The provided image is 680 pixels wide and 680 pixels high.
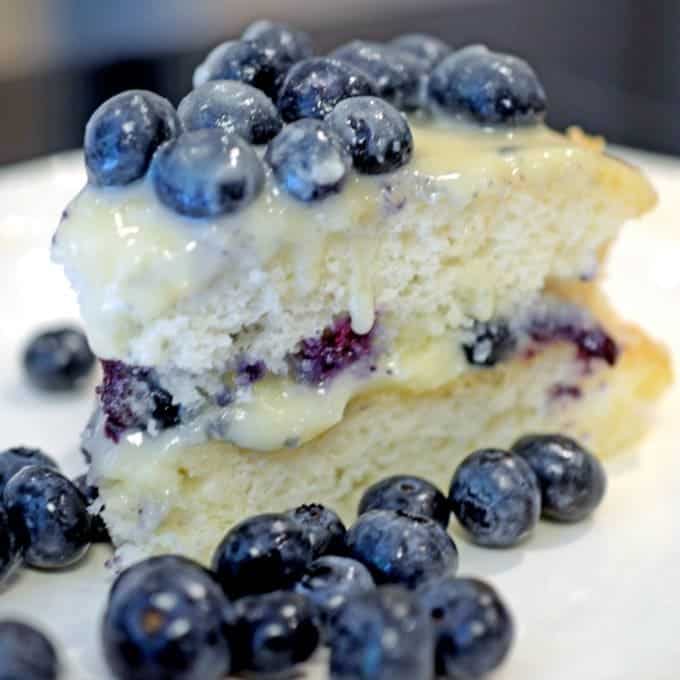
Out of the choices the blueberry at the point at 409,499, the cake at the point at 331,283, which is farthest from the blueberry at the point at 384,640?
the cake at the point at 331,283

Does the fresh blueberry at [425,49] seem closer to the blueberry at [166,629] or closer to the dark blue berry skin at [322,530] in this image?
the dark blue berry skin at [322,530]

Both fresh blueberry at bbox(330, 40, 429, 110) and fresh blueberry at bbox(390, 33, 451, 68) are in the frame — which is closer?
fresh blueberry at bbox(330, 40, 429, 110)

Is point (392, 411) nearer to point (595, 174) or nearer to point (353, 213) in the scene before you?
point (353, 213)

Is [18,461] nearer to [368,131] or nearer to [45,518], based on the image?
[45,518]

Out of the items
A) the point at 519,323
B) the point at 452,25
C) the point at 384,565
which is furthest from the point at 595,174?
the point at 452,25

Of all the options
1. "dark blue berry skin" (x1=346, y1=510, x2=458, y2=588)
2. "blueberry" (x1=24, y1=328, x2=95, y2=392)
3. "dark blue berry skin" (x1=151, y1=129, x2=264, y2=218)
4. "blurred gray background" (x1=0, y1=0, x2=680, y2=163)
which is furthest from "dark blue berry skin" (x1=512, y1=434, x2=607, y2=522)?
"blurred gray background" (x1=0, y1=0, x2=680, y2=163)

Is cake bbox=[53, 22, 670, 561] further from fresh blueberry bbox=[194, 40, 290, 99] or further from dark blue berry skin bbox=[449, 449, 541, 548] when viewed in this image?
dark blue berry skin bbox=[449, 449, 541, 548]

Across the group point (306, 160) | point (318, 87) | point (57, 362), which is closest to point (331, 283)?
point (306, 160)
